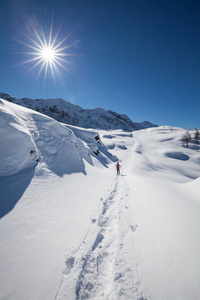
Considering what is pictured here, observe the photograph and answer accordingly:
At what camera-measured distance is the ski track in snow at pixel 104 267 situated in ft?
8.04

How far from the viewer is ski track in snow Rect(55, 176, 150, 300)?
245 cm

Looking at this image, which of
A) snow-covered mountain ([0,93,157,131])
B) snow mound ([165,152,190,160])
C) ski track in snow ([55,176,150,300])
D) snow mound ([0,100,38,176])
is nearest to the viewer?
ski track in snow ([55,176,150,300])

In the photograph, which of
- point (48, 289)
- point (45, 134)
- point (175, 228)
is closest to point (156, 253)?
point (175, 228)

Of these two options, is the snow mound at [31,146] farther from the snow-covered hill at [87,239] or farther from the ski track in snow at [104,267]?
the ski track in snow at [104,267]

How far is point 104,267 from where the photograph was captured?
9.99ft

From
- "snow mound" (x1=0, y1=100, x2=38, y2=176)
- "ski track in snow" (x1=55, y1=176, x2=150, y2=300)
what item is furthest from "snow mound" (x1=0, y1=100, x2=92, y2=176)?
"ski track in snow" (x1=55, y1=176, x2=150, y2=300)

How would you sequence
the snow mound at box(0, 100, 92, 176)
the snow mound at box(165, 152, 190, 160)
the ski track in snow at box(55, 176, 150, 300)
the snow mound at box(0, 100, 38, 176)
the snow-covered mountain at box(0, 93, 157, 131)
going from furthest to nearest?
the snow-covered mountain at box(0, 93, 157, 131) < the snow mound at box(165, 152, 190, 160) < the snow mound at box(0, 100, 92, 176) < the snow mound at box(0, 100, 38, 176) < the ski track in snow at box(55, 176, 150, 300)

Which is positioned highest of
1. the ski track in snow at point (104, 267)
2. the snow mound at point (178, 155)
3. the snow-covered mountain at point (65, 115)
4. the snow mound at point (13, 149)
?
the snow-covered mountain at point (65, 115)

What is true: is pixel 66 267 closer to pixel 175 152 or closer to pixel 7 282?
pixel 7 282

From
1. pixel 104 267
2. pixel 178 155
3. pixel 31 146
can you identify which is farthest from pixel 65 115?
pixel 104 267

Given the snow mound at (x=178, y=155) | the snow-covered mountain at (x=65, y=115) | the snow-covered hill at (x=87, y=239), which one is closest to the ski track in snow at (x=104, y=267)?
the snow-covered hill at (x=87, y=239)

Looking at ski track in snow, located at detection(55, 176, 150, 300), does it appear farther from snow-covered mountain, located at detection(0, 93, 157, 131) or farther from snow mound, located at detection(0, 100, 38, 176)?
snow-covered mountain, located at detection(0, 93, 157, 131)

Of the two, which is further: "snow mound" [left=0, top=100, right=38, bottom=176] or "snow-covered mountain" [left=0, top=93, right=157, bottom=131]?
"snow-covered mountain" [left=0, top=93, right=157, bottom=131]

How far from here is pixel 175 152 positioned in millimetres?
31438
